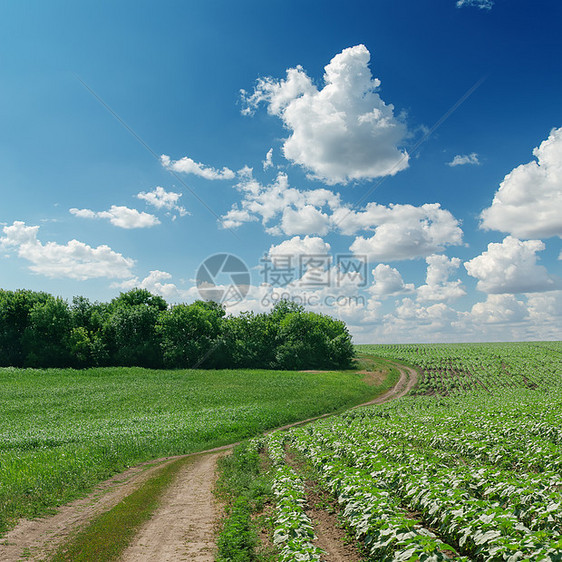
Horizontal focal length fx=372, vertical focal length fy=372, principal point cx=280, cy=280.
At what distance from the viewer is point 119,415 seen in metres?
31.8

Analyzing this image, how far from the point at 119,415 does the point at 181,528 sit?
25203mm

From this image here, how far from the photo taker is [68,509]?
11.7m

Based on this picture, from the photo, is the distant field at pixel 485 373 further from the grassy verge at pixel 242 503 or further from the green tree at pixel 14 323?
the green tree at pixel 14 323

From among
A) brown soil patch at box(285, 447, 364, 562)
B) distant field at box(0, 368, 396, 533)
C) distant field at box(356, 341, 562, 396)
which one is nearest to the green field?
brown soil patch at box(285, 447, 364, 562)

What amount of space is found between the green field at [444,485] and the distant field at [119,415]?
287 inches

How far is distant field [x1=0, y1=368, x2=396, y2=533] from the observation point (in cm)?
1435

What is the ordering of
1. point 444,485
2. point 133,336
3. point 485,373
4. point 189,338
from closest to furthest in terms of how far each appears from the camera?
point 444,485 < point 133,336 < point 189,338 < point 485,373

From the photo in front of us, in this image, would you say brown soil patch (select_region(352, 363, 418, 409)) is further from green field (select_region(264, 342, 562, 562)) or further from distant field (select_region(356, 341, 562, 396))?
green field (select_region(264, 342, 562, 562))

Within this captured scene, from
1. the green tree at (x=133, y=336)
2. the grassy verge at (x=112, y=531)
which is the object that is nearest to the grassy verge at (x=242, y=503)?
the grassy verge at (x=112, y=531)

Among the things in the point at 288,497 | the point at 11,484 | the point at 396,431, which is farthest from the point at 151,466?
the point at 396,431

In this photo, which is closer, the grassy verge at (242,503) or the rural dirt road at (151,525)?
the grassy verge at (242,503)

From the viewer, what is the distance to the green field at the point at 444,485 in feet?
20.0

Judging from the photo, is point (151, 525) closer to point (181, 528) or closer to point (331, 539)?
point (181, 528)

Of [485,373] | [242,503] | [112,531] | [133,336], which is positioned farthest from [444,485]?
[485,373]
